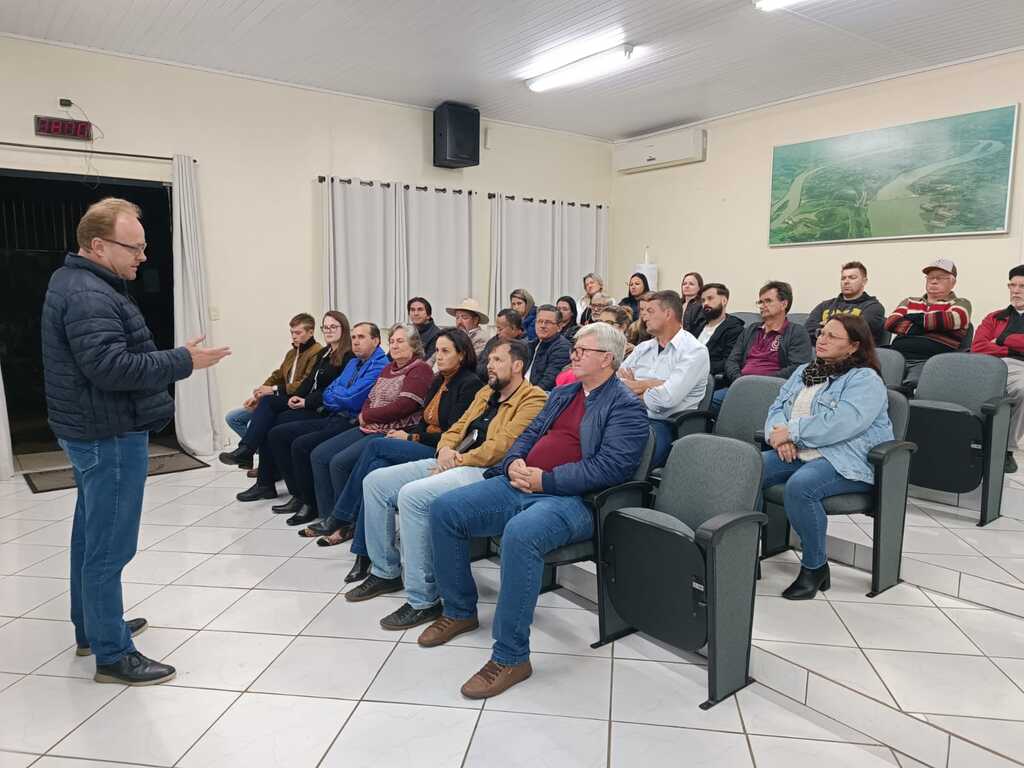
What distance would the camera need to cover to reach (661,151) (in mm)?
7453

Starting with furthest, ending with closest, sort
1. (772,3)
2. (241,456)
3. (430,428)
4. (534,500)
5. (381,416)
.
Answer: (241,456) < (772,3) < (381,416) < (430,428) < (534,500)

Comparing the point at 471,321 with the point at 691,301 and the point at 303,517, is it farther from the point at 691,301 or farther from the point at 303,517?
the point at 303,517

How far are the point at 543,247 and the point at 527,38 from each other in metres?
2.91

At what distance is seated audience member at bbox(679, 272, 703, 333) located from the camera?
5.48 m

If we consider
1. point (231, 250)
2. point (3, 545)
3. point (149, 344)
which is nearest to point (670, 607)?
point (149, 344)

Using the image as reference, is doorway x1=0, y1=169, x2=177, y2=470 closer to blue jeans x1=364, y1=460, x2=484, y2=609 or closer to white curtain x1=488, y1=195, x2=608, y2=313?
white curtain x1=488, y1=195, x2=608, y2=313

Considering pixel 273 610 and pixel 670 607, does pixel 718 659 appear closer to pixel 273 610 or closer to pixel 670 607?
pixel 670 607

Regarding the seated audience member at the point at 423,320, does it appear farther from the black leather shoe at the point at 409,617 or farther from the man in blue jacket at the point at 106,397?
the man in blue jacket at the point at 106,397

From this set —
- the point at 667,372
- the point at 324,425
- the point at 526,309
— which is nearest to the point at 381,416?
the point at 324,425

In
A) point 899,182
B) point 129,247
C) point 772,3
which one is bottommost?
point 129,247

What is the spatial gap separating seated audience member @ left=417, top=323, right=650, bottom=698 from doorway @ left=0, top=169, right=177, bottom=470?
14.9 ft

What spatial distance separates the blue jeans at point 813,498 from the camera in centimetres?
267

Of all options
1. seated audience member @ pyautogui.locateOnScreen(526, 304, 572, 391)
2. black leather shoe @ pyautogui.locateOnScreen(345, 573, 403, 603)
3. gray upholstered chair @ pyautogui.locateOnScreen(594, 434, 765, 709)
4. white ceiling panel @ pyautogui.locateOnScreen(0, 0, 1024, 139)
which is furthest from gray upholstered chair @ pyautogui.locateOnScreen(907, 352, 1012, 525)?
black leather shoe @ pyautogui.locateOnScreen(345, 573, 403, 603)

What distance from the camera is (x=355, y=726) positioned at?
2111mm
